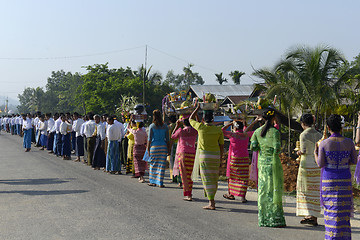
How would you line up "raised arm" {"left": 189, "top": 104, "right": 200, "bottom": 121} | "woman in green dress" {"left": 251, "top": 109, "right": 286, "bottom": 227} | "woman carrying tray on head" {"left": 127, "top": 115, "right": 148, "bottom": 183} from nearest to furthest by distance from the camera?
"woman in green dress" {"left": 251, "top": 109, "right": 286, "bottom": 227}
"raised arm" {"left": 189, "top": 104, "right": 200, "bottom": 121}
"woman carrying tray on head" {"left": 127, "top": 115, "right": 148, "bottom": 183}

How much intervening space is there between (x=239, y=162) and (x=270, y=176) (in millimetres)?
2237

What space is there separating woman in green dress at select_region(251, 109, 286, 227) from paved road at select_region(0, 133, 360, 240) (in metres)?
0.23

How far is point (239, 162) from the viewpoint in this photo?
9.72 m

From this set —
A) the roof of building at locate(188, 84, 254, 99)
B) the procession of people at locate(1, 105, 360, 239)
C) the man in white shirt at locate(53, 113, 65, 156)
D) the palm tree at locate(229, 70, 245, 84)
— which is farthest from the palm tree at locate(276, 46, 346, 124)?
the palm tree at locate(229, 70, 245, 84)

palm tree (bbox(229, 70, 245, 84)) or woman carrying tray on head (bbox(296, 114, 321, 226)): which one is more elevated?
palm tree (bbox(229, 70, 245, 84))

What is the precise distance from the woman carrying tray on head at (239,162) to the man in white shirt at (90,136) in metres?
7.86

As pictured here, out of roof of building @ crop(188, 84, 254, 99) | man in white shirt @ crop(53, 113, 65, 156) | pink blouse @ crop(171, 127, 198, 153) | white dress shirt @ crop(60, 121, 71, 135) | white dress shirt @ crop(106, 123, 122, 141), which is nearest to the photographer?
pink blouse @ crop(171, 127, 198, 153)

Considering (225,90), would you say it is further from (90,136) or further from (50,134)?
(90,136)

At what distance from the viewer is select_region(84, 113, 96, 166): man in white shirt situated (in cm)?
1645

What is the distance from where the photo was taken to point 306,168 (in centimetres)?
748

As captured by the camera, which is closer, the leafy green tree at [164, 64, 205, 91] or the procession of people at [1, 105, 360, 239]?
the procession of people at [1, 105, 360, 239]

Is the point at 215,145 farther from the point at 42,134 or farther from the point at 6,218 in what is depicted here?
the point at 42,134

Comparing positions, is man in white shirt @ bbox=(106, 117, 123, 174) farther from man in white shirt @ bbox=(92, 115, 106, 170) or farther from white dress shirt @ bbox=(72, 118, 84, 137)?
white dress shirt @ bbox=(72, 118, 84, 137)

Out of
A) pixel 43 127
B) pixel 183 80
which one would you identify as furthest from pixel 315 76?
pixel 183 80
